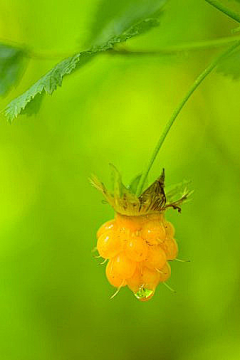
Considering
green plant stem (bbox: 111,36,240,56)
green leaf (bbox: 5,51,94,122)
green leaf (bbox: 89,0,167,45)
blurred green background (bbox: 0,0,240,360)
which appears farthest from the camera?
blurred green background (bbox: 0,0,240,360)

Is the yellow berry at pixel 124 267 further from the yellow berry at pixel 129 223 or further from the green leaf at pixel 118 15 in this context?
the green leaf at pixel 118 15

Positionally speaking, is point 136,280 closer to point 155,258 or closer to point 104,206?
point 155,258

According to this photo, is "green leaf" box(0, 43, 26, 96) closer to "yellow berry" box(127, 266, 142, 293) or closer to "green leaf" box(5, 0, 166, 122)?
"green leaf" box(5, 0, 166, 122)

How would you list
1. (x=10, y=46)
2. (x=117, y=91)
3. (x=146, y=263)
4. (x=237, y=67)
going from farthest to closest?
(x=117, y=91) < (x=237, y=67) < (x=10, y=46) < (x=146, y=263)

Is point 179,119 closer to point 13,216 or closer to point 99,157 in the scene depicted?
point 99,157

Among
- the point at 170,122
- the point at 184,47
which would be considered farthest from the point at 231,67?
the point at 170,122

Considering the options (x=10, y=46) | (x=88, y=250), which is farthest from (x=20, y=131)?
(x=10, y=46)

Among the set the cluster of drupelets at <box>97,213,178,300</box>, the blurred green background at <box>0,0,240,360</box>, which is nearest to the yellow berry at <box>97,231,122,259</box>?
the cluster of drupelets at <box>97,213,178,300</box>
